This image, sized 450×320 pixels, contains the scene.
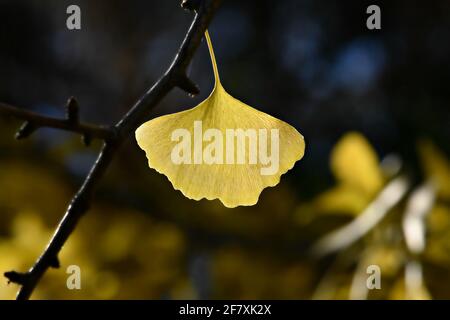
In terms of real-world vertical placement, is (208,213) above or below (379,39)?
below

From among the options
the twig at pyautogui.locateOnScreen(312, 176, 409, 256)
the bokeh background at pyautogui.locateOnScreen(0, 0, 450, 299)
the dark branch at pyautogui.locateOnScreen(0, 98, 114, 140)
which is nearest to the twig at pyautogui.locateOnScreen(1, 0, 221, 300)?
the dark branch at pyautogui.locateOnScreen(0, 98, 114, 140)

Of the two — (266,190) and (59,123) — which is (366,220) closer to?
(266,190)

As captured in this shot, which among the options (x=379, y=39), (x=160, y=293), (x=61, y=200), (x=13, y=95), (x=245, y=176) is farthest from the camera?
(x=379, y=39)

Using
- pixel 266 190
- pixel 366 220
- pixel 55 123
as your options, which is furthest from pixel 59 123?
pixel 266 190

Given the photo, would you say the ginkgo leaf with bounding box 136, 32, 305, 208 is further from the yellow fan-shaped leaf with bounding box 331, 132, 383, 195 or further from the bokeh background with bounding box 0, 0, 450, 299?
the yellow fan-shaped leaf with bounding box 331, 132, 383, 195

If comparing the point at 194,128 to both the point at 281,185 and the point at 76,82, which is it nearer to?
the point at 281,185

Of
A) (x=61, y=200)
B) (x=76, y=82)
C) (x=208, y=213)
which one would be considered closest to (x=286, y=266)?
(x=208, y=213)
